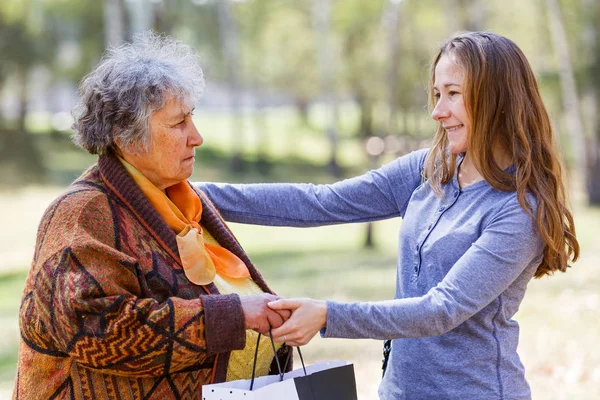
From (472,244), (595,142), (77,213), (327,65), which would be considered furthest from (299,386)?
(327,65)

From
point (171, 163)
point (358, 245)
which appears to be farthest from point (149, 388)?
point (358, 245)

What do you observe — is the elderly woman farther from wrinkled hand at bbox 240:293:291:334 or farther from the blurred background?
the blurred background

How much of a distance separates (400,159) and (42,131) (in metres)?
28.6

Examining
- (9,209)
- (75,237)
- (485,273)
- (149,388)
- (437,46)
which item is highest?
(437,46)

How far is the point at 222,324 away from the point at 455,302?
27.8 inches

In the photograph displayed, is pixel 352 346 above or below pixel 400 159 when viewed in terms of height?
below

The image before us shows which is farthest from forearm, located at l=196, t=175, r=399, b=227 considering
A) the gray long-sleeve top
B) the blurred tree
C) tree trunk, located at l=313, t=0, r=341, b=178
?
tree trunk, located at l=313, t=0, r=341, b=178

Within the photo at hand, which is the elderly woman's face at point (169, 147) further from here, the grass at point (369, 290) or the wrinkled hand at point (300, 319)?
the grass at point (369, 290)

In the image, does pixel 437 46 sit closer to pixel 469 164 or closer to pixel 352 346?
pixel 469 164

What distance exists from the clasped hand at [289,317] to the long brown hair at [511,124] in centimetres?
70

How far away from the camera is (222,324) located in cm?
246

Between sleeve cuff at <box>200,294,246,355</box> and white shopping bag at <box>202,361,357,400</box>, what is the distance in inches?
4.5

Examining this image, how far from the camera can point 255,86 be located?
128 feet

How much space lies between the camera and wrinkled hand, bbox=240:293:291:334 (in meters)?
2.51
